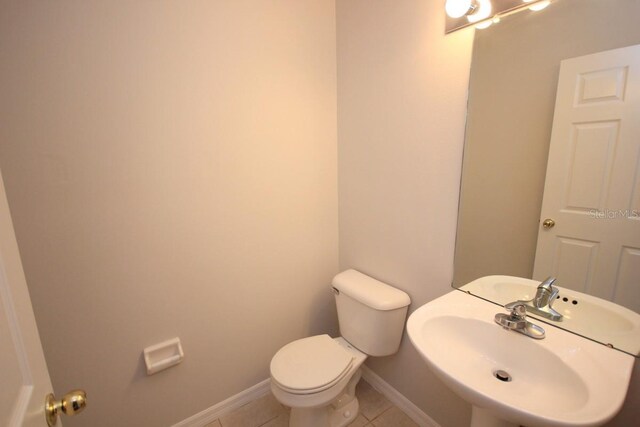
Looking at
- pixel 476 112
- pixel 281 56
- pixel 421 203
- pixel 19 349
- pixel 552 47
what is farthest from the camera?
pixel 281 56

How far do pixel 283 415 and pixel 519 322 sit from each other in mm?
1318

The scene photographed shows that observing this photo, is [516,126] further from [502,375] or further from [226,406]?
[226,406]

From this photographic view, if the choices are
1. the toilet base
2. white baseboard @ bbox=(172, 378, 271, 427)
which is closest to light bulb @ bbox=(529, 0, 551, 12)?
the toilet base

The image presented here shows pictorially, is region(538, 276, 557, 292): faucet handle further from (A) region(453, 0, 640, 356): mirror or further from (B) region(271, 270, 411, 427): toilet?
(B) region(271, 270, 411, 427): toilet

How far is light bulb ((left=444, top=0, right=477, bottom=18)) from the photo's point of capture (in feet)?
3.23

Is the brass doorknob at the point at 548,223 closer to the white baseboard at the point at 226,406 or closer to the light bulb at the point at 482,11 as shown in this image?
the light bulb at the point at 482,11

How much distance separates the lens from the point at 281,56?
1.45 metres

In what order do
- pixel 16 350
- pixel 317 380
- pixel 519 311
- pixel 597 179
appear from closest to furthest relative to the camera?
1. pixel 16 350
2. pixel 597 179
3. pixel 519 311
4. pixel 317 380

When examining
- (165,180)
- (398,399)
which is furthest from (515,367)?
(165,180)

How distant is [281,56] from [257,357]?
170 cm

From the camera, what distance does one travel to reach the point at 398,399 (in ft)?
5.15

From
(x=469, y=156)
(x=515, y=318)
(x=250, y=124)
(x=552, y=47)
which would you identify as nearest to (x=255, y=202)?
(x=250, y=124)

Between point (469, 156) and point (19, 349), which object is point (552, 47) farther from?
point (19, 349)

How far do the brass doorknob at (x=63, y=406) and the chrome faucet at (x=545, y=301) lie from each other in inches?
48.9
